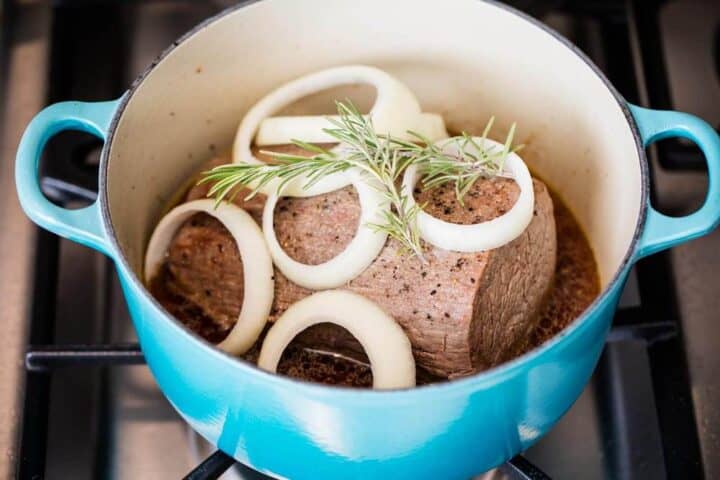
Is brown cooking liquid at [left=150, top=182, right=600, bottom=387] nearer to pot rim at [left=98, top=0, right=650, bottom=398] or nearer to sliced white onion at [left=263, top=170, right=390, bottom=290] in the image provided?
sliced white onion at [left=263, top=170, right=390, bottom=290]

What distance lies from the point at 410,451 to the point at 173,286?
17.4 inches

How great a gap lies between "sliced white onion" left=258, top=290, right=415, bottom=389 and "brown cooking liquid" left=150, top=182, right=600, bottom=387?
0.07 metres

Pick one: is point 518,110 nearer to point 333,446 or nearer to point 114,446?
point 333,446

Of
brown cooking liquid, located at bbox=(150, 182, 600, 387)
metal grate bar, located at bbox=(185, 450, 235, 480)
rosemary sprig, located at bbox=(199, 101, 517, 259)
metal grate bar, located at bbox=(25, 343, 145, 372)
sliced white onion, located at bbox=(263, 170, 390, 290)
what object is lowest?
metal grate bar, located at bbox=(185, 450, 235, 480)

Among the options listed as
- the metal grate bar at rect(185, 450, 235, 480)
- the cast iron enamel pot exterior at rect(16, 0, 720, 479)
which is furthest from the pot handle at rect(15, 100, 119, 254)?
the metal grate bar at rect(185, 450, 235, 480)

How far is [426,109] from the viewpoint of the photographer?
129 cm

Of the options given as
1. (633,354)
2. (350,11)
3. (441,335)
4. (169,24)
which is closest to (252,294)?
(441,335)

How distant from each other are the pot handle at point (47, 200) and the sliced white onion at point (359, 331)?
0.22 m

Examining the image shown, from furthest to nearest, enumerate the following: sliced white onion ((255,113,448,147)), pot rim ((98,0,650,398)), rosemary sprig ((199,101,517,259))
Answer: sliced white onion ((255,113,448,147)), rosemary sprig ((199,101,517,259)), pot rim ((98,0,650,398))

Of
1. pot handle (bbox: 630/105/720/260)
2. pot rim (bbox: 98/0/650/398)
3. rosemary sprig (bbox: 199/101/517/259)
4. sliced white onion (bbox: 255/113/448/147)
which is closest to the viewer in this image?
pot rim (bbox: 98/0/650/398)

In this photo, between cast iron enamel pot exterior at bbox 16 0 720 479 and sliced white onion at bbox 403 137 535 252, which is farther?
sliced white onion at bbox 403 137 535 252

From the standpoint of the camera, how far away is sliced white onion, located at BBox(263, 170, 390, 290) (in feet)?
3.32

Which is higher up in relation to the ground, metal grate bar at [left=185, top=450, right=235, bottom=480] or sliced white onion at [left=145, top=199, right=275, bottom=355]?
sliced white onion at [left=145, top=199, right=275, bottom=355]

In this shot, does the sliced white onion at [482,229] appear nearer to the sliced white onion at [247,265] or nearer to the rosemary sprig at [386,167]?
the rosemary sprig at [386,167]
